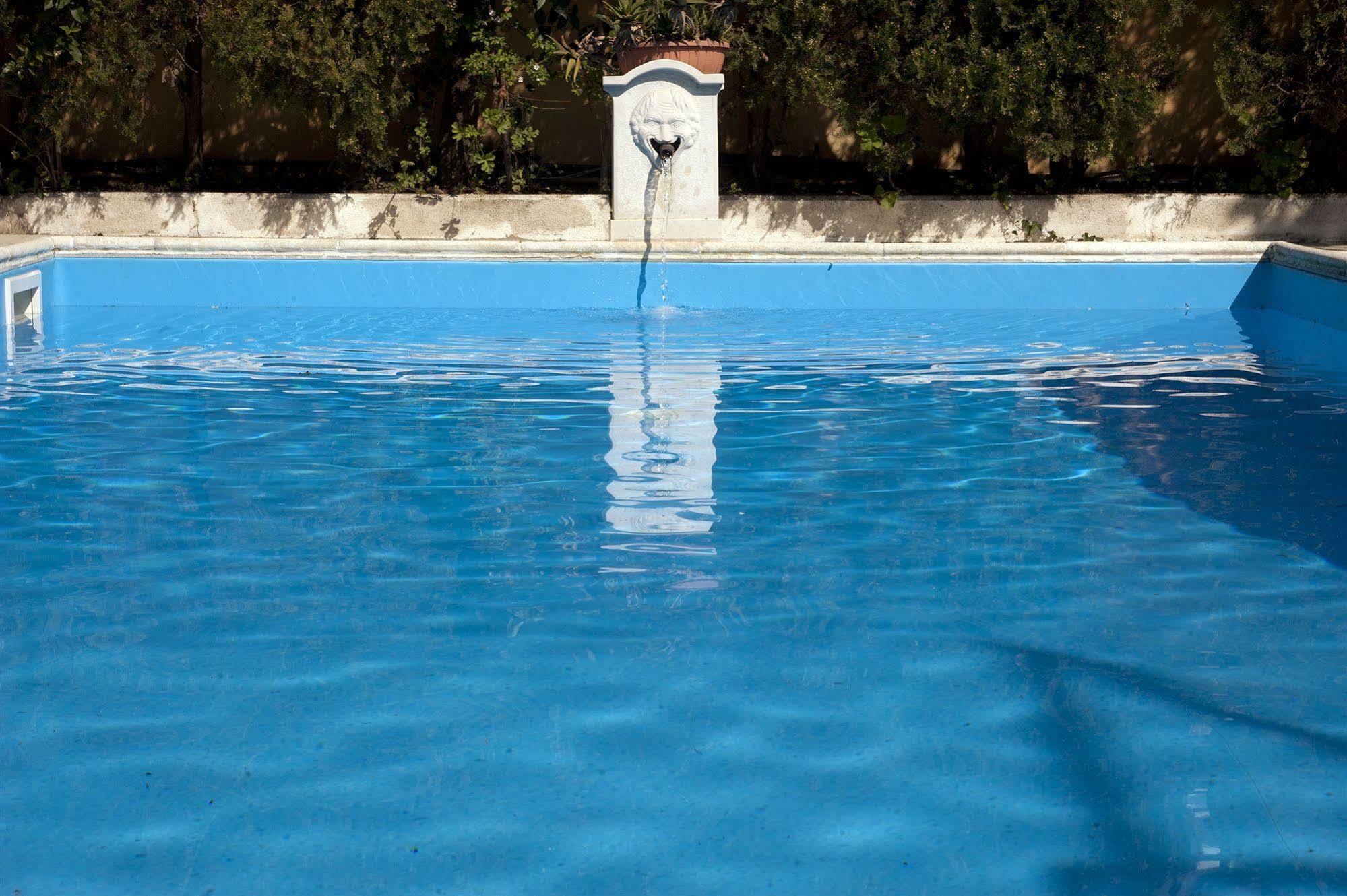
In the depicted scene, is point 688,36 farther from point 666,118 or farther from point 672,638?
point 672,638

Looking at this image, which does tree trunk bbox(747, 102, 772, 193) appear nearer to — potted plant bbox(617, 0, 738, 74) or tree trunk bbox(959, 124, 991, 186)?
potted plant bbox(617, 0, 738, 74)

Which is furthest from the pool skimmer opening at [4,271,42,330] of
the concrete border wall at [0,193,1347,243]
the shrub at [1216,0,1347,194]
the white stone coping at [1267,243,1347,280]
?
the shrub at [1216,0,1347,194]

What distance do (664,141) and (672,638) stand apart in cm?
720

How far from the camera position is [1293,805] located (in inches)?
Answer: 107

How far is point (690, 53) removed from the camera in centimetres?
1025

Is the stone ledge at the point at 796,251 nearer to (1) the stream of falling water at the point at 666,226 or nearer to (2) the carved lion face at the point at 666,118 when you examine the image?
(1) the stream of falling water at the point at 666,226

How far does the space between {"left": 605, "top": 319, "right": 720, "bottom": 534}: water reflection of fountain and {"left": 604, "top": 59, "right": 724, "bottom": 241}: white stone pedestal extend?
2.85m

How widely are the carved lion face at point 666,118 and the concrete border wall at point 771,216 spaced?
66cm

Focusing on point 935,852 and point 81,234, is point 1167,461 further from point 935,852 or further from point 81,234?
point 81,234

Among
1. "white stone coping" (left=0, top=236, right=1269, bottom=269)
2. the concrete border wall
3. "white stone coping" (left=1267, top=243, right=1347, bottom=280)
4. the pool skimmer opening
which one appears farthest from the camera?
the concrete border wall

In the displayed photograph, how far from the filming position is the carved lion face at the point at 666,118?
1022 cm

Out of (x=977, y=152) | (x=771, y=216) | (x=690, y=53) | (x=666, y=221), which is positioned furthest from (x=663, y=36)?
(x=977, y=152)

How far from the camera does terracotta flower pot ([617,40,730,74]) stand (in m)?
10.2

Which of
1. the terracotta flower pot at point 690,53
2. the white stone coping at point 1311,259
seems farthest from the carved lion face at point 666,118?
the white stone coping at point 1311,259
